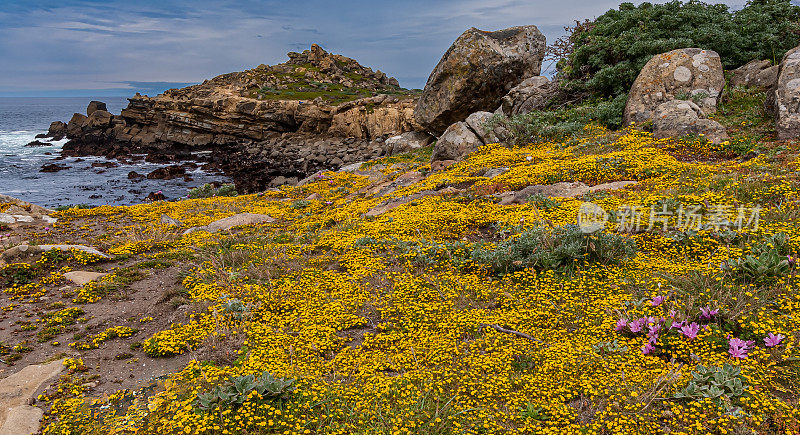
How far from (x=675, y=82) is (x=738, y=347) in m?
15.2

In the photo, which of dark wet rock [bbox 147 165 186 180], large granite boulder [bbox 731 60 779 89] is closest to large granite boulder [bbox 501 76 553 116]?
large granite boulder [bbox 731 60 779 89]

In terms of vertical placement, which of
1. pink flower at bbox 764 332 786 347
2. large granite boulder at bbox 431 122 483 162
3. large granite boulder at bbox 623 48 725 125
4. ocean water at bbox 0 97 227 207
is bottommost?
ocean water at bbox 0 97 227 207

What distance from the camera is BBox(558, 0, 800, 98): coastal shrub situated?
1850 centimetres

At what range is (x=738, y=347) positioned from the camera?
488 cm

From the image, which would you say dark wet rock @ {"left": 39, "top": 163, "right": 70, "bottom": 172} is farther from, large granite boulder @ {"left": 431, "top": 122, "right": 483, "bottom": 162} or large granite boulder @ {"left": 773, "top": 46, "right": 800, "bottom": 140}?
large granite boulder @ {"left": 773, "top": 46, "right": 800, "bottom": 140}

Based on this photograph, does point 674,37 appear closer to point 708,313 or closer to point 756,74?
point 756,74

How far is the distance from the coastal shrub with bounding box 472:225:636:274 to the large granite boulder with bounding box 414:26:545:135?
18.1 metres

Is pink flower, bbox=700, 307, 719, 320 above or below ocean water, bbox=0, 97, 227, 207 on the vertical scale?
above

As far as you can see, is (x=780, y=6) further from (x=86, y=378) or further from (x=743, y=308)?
(x=86, y=378)

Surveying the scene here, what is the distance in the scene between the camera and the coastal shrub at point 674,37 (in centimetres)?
1850

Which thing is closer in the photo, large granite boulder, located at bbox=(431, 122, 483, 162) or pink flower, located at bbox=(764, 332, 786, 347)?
pink flower, located at bbox=(764, 332, 786, 347)

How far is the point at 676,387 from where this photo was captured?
14.7 ft

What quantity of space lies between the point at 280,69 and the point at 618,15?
95.7m

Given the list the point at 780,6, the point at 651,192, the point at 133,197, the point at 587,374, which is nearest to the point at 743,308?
the point at 587,374
